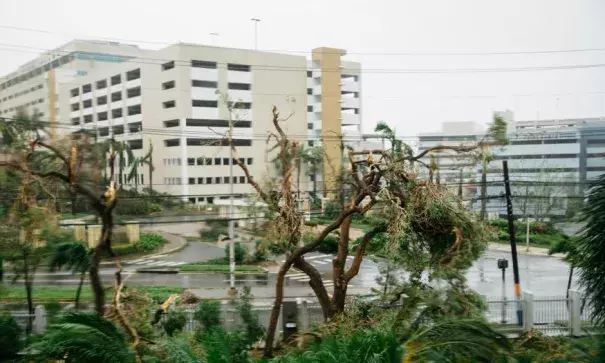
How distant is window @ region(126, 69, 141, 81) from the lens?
17.1 meters

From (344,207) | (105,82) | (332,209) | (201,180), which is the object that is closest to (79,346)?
(344,207)

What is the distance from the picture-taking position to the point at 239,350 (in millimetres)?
6664

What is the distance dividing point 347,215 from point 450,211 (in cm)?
183

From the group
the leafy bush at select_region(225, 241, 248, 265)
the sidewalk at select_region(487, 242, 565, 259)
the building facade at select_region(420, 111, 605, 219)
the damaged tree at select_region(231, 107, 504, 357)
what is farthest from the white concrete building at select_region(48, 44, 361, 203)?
the sidewalk at select_region(487, 242, 565, 259)

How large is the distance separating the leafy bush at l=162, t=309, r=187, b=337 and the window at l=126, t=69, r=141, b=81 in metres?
9.40

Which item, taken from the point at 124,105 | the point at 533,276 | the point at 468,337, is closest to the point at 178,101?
the point at 124,105

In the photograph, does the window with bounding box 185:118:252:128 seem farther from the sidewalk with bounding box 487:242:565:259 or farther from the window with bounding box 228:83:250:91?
the sidewalk with bounding box 487:242:565:259

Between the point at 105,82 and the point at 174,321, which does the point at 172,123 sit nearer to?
the point at 105,82

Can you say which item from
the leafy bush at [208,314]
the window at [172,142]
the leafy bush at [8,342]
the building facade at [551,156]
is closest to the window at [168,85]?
the window at [172,142]

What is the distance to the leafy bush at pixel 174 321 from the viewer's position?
10008mm

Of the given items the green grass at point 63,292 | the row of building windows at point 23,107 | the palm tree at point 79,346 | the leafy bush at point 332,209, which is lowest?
the green grass at point 63,292

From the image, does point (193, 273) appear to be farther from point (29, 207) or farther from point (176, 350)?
point (176, 350)

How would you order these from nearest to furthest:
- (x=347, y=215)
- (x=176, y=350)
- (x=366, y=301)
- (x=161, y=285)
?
1. (x=176, y=350)
2. (x=347, y=215)
3. (x=366, y=301)
4. (x=161, y=285)

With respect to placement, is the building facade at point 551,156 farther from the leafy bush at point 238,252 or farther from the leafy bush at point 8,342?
the leafy bush at point 8,342
